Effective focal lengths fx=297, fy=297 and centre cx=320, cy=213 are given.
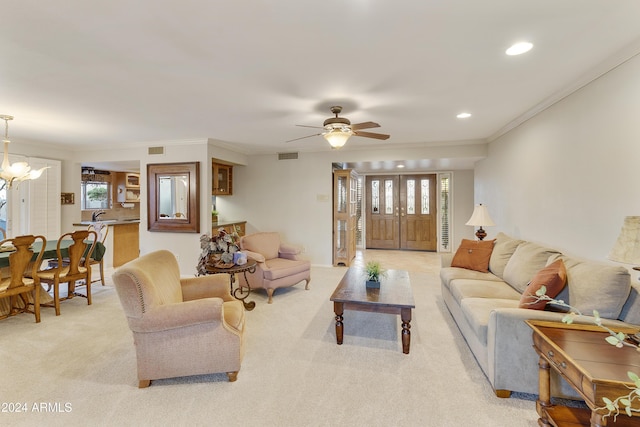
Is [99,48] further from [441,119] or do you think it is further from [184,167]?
[441,119]

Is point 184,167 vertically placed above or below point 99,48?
below

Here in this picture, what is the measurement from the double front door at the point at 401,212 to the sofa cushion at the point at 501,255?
13.9ft

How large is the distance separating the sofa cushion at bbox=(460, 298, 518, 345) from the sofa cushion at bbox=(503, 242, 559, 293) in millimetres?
289

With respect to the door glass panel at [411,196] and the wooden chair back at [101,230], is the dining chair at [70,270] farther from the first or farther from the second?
the door glass panel at [411,196]

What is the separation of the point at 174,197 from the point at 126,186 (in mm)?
3993

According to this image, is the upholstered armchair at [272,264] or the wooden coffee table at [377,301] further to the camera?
the upholstered armchair at [272,264]

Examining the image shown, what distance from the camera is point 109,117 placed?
147 inches

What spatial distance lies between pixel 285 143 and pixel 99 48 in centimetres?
336

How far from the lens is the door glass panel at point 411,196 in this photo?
26.1 ft

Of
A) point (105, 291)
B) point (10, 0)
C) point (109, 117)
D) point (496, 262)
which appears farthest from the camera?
point (105, 291)

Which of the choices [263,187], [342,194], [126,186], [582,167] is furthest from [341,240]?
[126,186]

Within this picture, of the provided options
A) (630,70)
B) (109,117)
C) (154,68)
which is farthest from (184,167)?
(630,70)

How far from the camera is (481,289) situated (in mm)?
2930

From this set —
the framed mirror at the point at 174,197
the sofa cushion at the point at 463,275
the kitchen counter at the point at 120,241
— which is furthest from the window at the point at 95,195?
the sofa cushion at the point at 463,275
